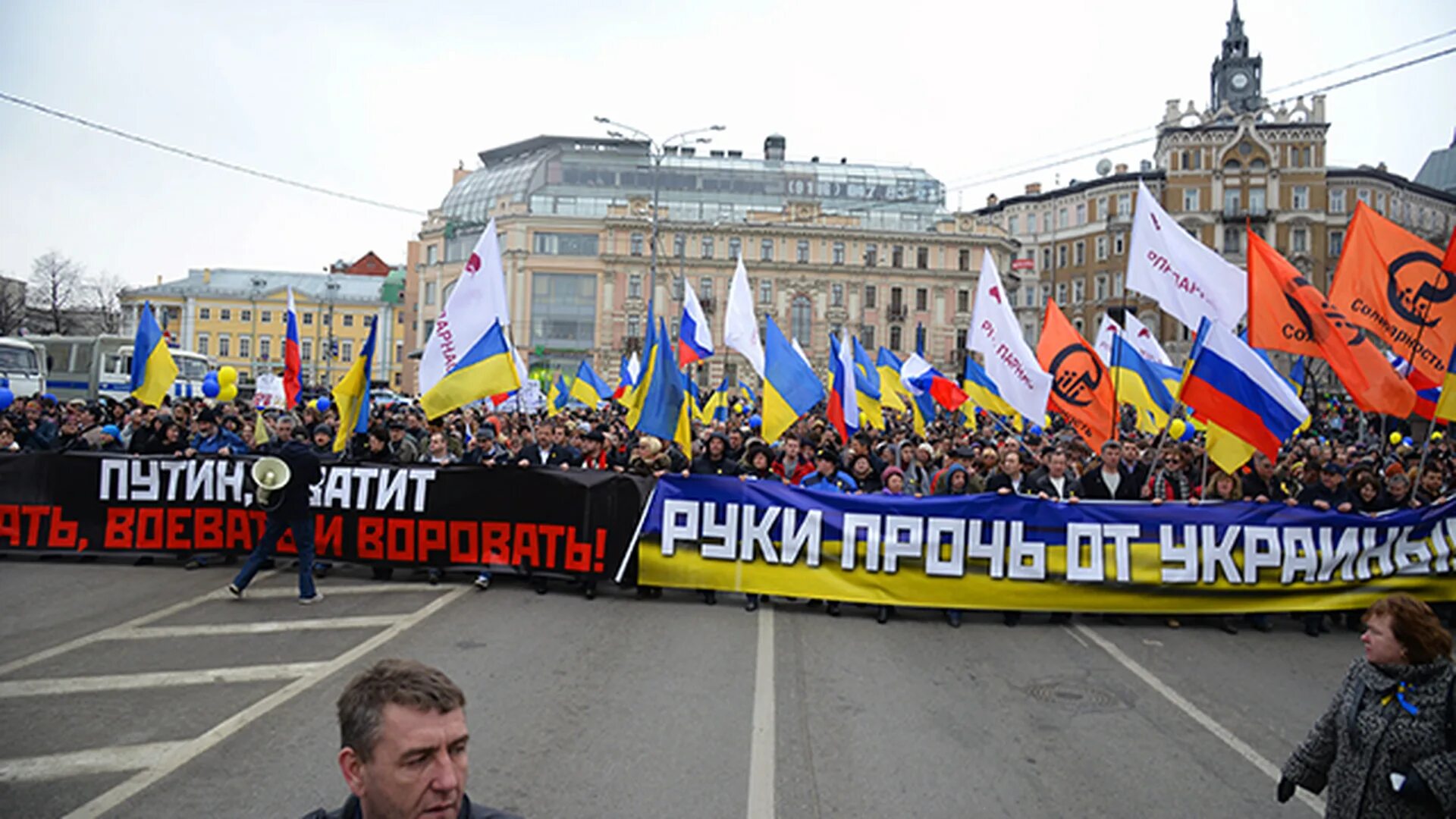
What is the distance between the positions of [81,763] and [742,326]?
11.6 m

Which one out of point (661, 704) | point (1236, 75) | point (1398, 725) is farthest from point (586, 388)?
point (1236, 75)

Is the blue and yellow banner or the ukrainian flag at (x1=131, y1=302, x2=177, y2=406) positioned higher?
the ukrainian flag at (x1=131, y1=302, x2=177, y2=406)

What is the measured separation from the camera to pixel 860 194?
85.1 metres

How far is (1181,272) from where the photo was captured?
11297 millimetres

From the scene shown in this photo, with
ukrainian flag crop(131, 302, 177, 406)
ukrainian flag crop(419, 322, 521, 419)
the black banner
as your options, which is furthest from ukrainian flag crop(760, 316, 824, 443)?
ukrainian flag crop(131, 302, 177, 406)

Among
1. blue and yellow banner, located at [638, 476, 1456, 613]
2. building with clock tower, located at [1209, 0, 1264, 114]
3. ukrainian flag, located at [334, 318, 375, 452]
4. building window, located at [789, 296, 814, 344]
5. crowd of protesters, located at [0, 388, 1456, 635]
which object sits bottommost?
blue and yellow banner, located at [638, 476, 1456, 613]

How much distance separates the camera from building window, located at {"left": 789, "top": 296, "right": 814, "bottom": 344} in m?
79.2

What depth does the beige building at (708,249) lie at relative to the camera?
252 ft

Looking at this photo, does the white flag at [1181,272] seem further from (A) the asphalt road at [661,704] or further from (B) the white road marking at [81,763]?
(B) the white road marking at [81,763]

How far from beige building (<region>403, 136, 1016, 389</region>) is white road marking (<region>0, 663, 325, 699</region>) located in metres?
67.3

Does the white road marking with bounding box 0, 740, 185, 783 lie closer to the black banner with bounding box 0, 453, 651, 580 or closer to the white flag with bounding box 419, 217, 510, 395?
the black banner with bounding box 0, 453, 651, 580

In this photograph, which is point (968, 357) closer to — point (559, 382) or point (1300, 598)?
point (1300, 598)

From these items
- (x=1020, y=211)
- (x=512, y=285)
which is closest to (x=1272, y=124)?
(x=1020, y=211)

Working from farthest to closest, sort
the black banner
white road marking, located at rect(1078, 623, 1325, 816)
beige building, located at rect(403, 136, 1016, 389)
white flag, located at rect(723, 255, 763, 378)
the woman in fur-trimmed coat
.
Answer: beige building, located at rect(403, 136, 1016, 389)
white flag, located at rect(723, 255, 763, 378)
the black banner
white road marking, located at rect(1078, 623, 1325, 816)
the woman in fur-trimmed coat
